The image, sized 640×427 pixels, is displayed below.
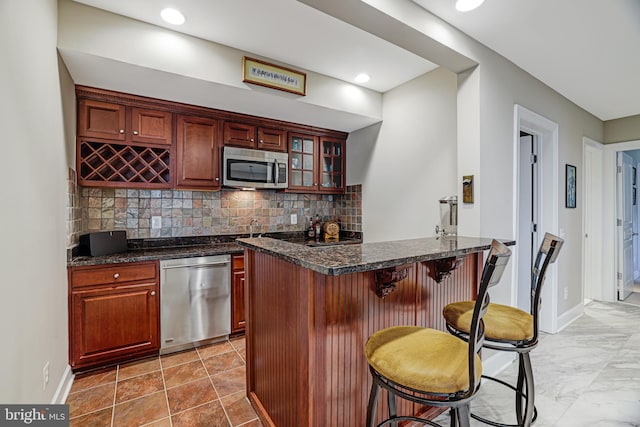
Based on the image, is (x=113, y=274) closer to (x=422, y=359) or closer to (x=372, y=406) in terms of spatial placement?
(x=372, y=406)

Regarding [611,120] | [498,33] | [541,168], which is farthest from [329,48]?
[611,120]

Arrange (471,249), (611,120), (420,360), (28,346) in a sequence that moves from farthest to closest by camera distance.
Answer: (611,120) < (471,249) < (28,346) < (420,360)

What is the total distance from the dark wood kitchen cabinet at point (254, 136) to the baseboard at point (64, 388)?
7.60ft

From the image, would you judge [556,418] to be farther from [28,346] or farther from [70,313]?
[70,313]

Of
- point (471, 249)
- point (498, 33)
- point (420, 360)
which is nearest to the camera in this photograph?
point (420, 360)

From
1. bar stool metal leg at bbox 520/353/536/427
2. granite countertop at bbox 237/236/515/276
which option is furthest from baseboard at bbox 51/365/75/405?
bar stool metal leg at bbox 520/353/536/427

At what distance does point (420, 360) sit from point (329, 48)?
93.6 inches

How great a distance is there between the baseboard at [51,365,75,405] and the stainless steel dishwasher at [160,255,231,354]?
634mm

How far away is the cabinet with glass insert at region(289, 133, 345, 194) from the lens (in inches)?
147

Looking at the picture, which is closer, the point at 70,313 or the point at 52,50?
the point at 52,50

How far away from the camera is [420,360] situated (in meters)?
1.13

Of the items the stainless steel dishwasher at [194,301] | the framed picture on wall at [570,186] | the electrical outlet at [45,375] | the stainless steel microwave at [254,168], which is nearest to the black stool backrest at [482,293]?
the electrical outlet at [45,375]

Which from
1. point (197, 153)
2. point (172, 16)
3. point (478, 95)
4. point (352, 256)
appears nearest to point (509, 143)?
point (478, 95)

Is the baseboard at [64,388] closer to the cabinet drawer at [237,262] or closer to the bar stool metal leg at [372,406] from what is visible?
the cabinet drawer at [237,262]
